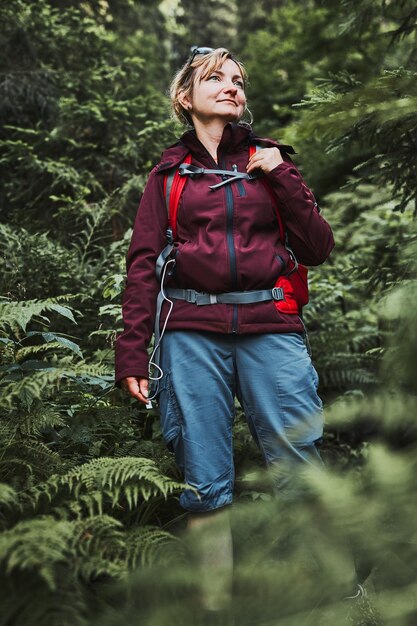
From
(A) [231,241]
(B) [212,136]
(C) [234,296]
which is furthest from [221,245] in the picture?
(B) [212,136]

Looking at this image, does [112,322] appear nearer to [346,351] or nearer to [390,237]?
[346,351]

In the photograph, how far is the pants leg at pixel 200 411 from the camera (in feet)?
8.88

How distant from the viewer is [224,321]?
9.12ft

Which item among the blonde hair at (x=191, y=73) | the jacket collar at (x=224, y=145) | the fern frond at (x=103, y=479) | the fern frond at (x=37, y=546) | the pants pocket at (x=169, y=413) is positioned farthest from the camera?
the blonde hair at (x=191, y=73)

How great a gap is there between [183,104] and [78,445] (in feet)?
6.51

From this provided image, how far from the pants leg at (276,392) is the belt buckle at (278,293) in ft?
0.58

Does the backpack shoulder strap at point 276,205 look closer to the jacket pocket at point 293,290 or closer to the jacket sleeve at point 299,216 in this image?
the jacket sleeve at point 299,216

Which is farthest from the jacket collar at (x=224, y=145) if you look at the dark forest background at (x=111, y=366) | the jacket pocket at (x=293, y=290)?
the jacket pocket at (x=293, y=290)

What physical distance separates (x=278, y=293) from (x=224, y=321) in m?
0.30

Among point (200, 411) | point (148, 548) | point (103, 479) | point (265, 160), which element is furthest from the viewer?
point (265, 160)

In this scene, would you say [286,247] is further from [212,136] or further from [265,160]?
[212,136]

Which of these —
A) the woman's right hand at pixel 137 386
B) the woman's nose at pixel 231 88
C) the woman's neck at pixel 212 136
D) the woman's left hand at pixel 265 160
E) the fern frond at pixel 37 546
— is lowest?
the woman's right hand at pixel 137 386

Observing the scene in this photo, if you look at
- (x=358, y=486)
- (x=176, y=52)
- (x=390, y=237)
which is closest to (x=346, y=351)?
(x=390, y=237)

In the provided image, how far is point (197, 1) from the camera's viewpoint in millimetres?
14555
